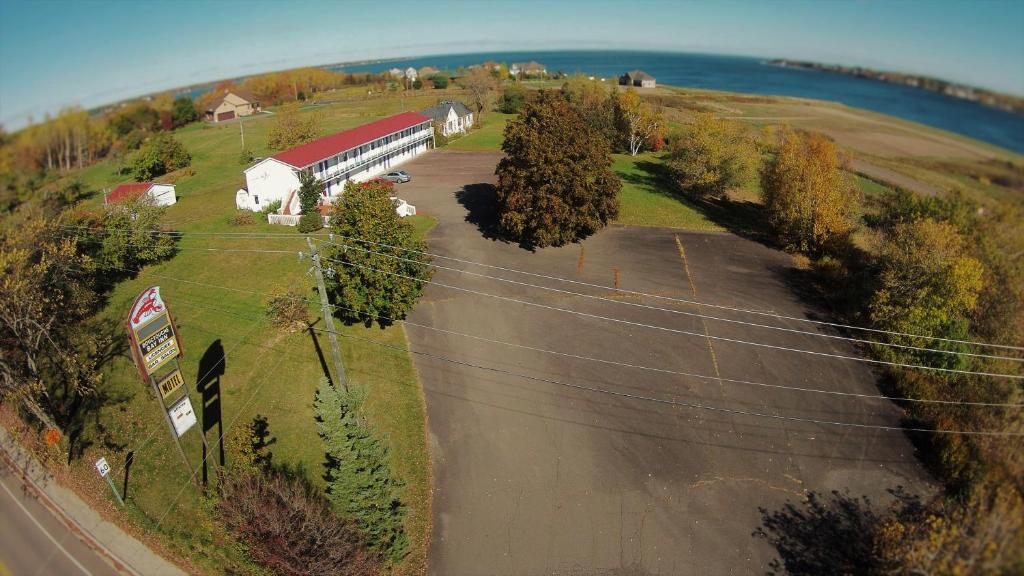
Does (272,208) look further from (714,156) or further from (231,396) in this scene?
(714,156)

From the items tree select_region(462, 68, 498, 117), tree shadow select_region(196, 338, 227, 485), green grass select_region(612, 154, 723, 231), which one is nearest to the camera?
tree shadow select_region(196, 338, 227, 485)

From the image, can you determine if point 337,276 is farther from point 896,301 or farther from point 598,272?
point 896,301

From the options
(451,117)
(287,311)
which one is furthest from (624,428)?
(451,117)

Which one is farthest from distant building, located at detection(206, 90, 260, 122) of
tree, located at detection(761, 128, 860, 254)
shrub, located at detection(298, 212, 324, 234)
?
tree, located at detection(761, 128, 860, 254)

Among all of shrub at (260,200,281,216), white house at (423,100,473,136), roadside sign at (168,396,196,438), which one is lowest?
shrub at (260,200,281,216)

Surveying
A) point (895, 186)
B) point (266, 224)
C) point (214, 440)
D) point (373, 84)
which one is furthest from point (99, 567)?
point (373, 84)

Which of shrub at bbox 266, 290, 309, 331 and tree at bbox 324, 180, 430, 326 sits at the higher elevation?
tree at bbox 324, 180, 430, 326

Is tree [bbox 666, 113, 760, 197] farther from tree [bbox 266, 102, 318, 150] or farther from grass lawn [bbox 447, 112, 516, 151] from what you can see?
tree [bbox 266, 102, 318, 150]
